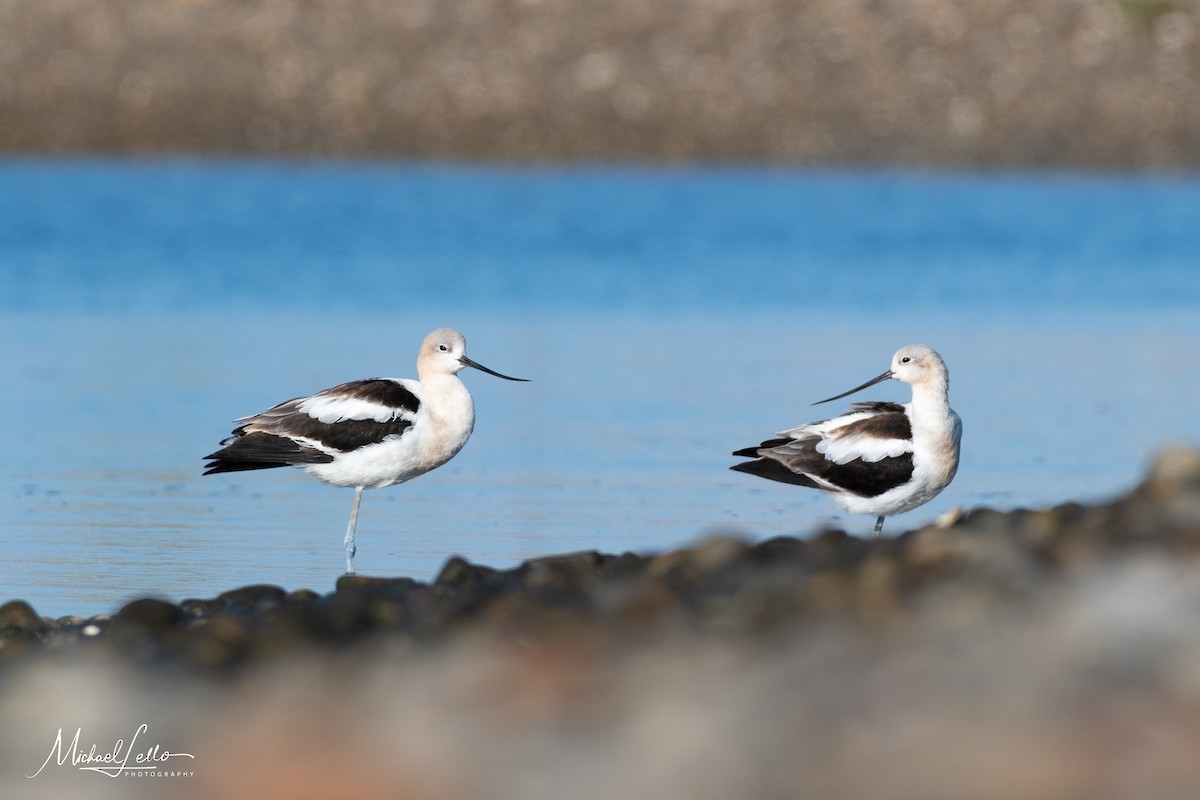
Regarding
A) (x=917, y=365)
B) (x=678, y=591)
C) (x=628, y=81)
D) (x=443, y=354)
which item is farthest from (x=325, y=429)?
(x=628, y=81)

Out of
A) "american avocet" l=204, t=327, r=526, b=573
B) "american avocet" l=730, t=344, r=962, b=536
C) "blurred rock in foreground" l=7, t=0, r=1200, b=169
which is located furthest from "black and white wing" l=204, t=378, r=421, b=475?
"blurred rock in foreground" l=7, t=0, r=1200, b=169

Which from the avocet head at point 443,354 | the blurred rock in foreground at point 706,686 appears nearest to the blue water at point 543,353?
the avocet head at point 443,354

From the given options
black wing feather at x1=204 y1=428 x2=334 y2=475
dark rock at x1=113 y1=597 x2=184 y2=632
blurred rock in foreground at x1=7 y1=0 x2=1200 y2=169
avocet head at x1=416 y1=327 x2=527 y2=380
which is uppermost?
blurred rock in foreground at x1=7 y1=0 x2=1200 y2=169

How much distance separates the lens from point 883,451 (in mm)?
9172

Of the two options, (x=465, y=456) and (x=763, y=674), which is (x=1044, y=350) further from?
(x=763, y=674)

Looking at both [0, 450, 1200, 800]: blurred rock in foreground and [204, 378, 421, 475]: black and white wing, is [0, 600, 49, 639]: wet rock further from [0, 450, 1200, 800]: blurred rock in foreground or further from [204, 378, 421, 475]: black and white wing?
[204, 378, 421, 475]: black and white wing

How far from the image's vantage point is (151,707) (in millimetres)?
5531

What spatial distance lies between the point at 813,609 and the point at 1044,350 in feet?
38.8

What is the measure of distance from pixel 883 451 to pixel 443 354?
2320 mm

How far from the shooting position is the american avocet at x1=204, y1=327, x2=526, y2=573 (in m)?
9.59

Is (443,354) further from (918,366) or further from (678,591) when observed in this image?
(678,591)

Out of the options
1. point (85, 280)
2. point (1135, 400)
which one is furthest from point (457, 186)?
Answer: point (1135, 400)

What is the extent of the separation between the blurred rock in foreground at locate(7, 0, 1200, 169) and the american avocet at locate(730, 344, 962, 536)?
38990mm
